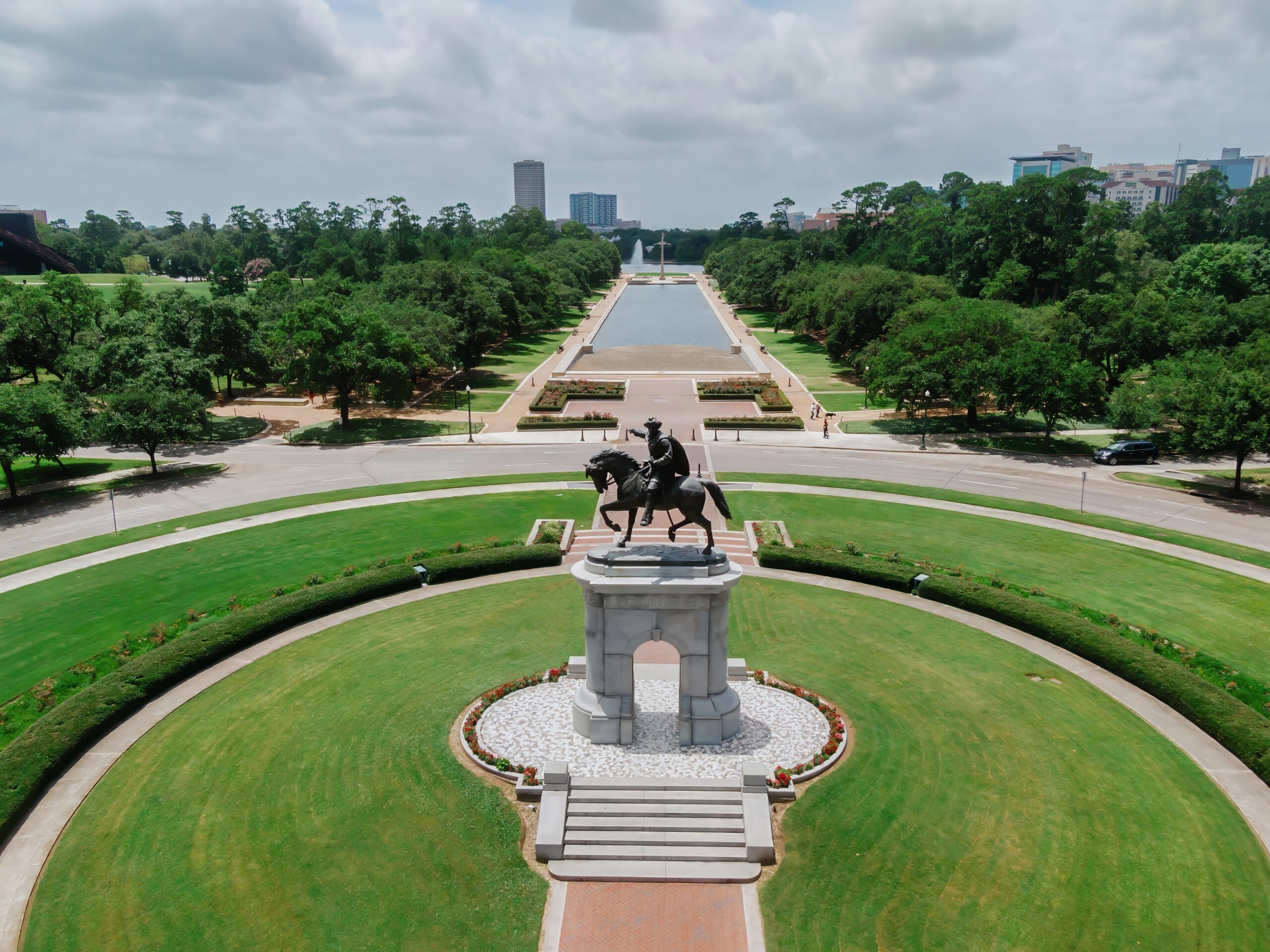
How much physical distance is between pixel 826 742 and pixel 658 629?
597 cm

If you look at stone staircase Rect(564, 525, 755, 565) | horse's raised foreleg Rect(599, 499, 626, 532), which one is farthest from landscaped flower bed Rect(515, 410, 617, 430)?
horse's raised foreleg Rect(599, 499, 626, 532)

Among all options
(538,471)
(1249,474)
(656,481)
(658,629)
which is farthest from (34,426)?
(1249,474)

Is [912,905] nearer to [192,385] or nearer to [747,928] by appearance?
[747,928]

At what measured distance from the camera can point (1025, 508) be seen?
4650 cm

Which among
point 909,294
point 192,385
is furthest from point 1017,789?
point 909,294

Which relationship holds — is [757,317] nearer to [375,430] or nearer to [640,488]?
[375,430]

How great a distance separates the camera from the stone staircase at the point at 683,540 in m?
38.8

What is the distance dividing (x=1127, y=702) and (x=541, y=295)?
103621mm

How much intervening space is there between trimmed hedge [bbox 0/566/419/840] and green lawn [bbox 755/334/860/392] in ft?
194

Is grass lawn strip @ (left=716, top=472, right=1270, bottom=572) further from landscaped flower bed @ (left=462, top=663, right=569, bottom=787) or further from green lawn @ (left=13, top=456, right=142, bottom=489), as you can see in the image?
landscaped flower bed @ (left=462, top=663, right=569, bottom=787)

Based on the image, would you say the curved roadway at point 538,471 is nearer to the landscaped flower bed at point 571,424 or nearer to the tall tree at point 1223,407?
the tall tree at point 1223,407

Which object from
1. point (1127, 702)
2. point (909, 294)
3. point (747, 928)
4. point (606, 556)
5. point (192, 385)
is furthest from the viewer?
point (909, 294)

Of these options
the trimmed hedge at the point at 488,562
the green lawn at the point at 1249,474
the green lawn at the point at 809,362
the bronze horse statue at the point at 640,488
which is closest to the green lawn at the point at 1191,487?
the green lawn at the point at 1249,474

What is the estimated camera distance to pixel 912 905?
59.7 feet
